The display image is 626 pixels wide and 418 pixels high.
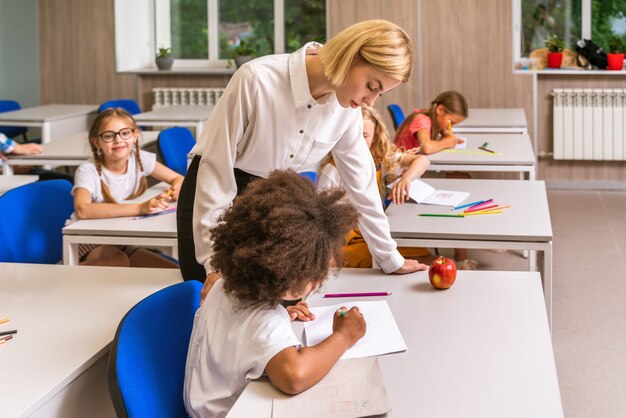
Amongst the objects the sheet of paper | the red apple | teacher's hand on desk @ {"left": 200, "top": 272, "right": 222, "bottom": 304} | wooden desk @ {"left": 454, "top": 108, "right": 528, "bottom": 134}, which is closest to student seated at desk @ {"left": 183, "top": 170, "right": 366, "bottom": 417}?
teacher's hand on desk @ {"left": 200, "top": 272, "right": 222, "bottom": 304}

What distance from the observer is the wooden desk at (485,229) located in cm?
280

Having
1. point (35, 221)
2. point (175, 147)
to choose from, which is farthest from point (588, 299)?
point (35, 221)

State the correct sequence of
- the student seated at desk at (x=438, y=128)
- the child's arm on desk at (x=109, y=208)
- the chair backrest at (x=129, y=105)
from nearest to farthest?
the child's arm on desk at (x=109, y=208)
the student seated at desk at (x=438, y=128)
the chair backrest at (x=129, y=105)

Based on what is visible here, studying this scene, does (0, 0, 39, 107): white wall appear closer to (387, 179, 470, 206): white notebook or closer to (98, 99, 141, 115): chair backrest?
(98, 99, 141, 115): chair backrest

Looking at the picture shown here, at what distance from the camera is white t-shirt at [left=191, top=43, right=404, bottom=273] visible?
6.50 feet

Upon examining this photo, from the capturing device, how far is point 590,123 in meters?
6.85

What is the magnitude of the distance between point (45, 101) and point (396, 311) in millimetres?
6581

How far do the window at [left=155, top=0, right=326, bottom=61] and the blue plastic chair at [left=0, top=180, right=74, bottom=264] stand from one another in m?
4.69

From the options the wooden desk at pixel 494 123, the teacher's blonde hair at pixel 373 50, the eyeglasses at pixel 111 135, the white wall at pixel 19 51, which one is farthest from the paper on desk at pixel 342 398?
the white wall at pixel 19 51

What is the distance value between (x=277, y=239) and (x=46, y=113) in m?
5.33

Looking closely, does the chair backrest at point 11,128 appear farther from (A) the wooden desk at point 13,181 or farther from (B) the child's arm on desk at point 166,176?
(B) the child's arm on desk at point 166,176

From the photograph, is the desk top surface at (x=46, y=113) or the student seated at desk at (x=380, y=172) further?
the desk top surface at (x=46, y=113)

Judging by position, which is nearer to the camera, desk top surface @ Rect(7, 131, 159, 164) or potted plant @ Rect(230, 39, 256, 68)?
desk top surface @ Rect(7, 131, 159, 164)

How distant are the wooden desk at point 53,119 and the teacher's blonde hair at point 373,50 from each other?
4.65 m
